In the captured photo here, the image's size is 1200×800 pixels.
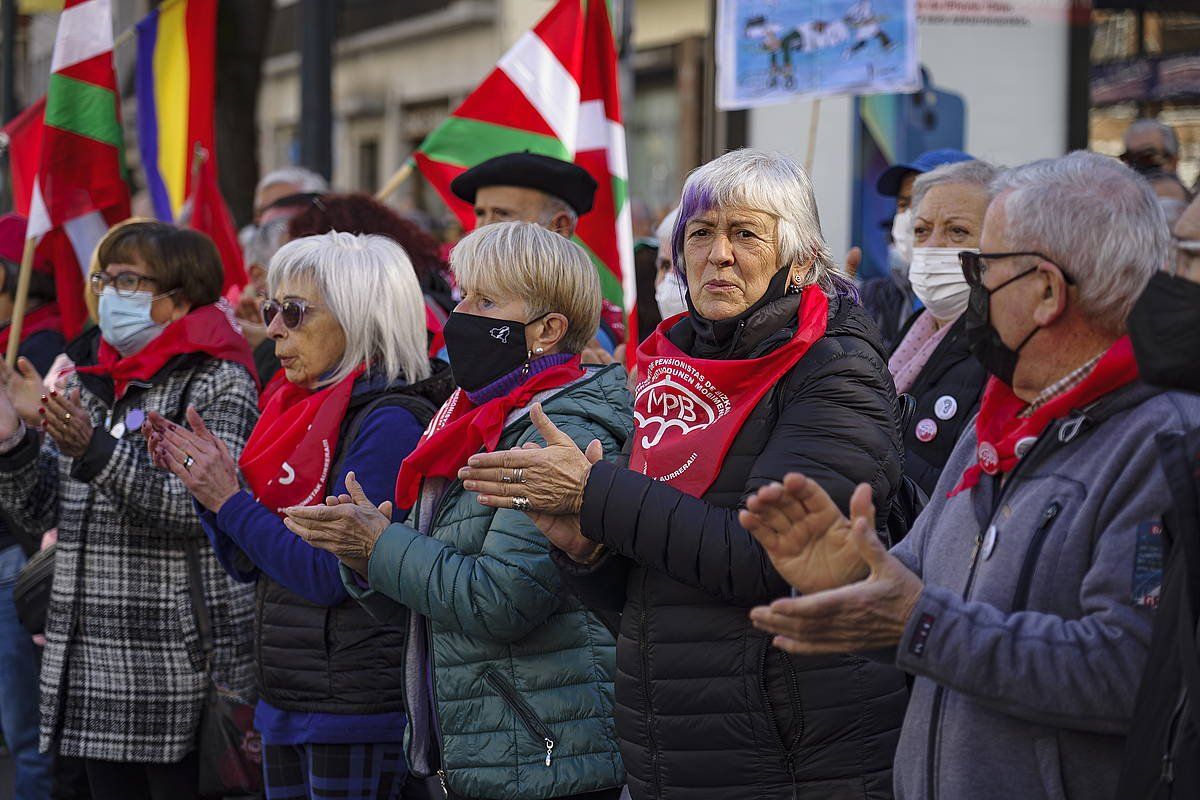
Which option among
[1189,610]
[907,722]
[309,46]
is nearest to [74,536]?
[907,722]

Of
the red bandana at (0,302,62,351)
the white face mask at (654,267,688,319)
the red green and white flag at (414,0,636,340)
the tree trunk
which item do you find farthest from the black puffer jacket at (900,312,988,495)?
the tree trunk

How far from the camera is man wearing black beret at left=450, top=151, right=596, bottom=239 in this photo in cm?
521

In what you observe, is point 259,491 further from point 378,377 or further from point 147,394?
point 147,394

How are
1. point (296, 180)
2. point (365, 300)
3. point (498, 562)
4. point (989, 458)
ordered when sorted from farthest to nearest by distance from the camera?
point (296, 180) → point (365, 300) → point (498, 562) → point (989, 458)

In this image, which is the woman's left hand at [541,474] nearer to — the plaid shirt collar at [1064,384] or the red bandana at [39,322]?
the plaid shirt collar at [1064,384]

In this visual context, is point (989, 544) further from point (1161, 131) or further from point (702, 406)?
point (1161, 131)

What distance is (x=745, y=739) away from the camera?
9.53 ft

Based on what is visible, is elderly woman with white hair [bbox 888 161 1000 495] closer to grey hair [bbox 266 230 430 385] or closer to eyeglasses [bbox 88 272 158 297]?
grey hair [bbox 266 230 430 385]

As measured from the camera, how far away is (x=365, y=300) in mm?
4223

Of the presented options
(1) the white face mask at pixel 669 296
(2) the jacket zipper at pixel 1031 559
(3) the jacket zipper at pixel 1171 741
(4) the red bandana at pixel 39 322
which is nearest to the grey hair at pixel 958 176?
(1) the white face mask at pixel 669 296

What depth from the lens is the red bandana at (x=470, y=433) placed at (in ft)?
11.6

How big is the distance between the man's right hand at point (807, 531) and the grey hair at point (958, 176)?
246 centimetres

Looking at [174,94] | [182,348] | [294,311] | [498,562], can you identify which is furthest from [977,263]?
[174,94]

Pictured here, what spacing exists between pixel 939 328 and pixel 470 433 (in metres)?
1.60
